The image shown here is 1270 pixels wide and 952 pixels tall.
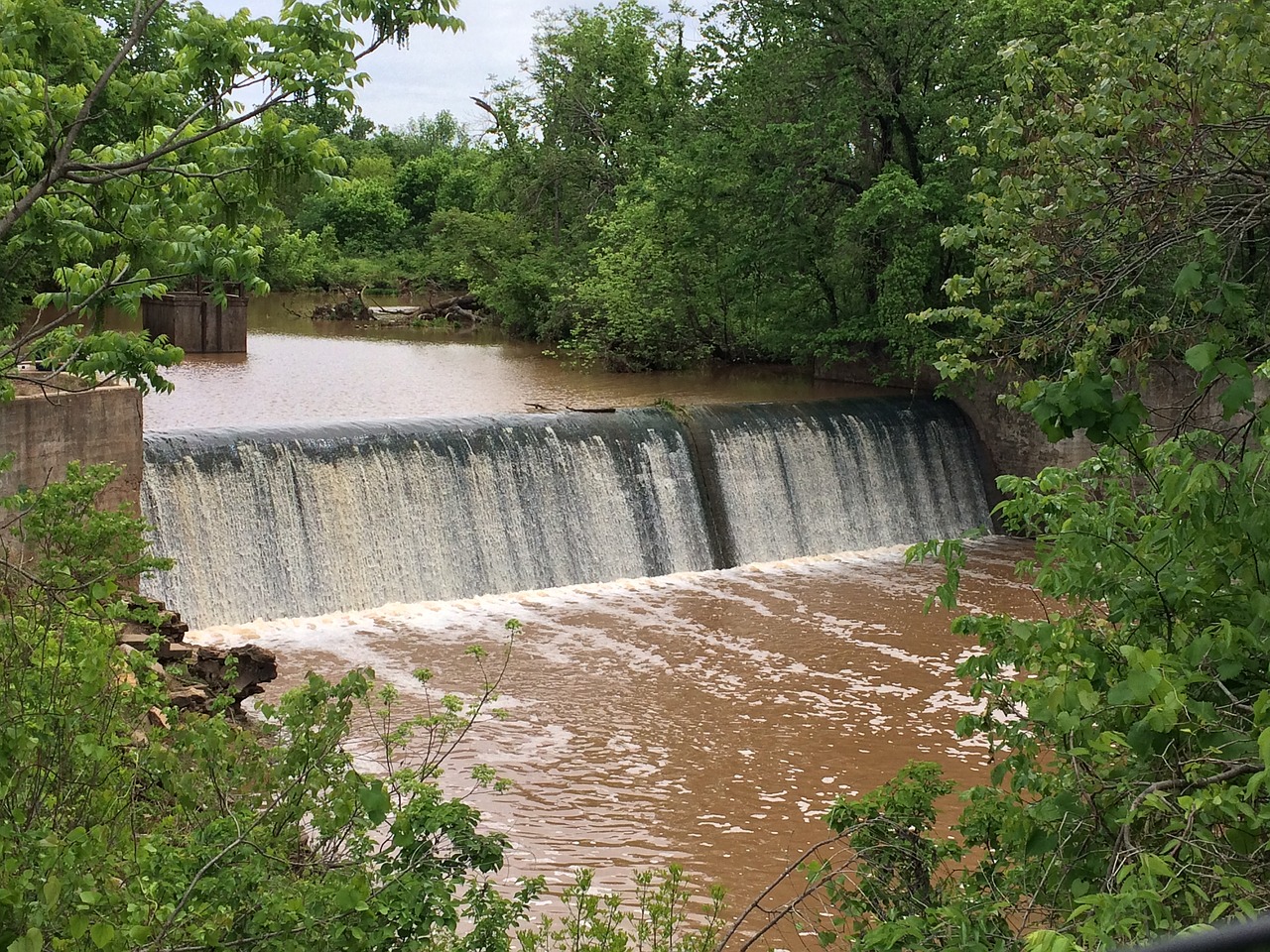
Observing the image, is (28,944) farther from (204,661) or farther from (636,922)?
(204,661)

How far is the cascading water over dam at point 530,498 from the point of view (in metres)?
12.8

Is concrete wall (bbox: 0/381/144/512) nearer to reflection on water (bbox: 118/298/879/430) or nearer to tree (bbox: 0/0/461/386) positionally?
reflection on water (bbox: 118/298/879/430)

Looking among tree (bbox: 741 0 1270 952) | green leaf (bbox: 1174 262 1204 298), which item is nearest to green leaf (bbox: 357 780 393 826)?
tree (bbox: 741 0 1270 952)

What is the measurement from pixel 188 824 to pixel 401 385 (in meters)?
16.1

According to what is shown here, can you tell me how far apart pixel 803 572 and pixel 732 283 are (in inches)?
291

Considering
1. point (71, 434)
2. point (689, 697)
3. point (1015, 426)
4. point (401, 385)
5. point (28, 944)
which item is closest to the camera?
point (28, 944)

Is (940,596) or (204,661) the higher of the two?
(204,661)

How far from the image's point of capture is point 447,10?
191 inches

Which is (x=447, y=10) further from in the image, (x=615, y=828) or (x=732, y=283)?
(x=732, y=283)

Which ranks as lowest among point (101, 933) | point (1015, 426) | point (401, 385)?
point (101, 933)

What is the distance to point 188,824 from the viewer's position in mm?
5270

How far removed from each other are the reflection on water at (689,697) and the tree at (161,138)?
14.6 feet

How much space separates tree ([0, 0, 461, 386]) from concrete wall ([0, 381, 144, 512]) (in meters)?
5.05

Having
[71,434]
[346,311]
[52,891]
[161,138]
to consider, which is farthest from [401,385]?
[52,891]
